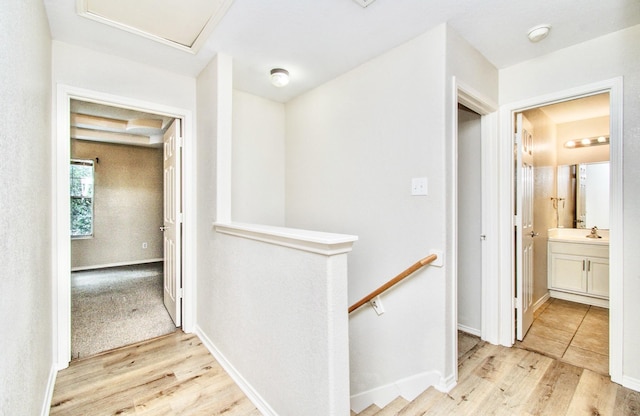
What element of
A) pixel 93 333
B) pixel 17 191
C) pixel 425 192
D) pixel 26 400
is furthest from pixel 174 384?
pixel 425 192

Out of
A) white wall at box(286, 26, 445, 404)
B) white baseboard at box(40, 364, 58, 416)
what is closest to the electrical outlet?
white wall at box(286, 26, 445, 404)

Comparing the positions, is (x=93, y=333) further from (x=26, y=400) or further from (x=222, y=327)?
(x=26, y=400)

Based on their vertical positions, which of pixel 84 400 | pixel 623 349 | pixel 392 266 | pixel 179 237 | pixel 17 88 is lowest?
pixel 84 400

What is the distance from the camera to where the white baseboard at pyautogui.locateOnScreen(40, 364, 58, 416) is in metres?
1.60

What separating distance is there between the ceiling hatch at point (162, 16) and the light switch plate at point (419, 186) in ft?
5.25

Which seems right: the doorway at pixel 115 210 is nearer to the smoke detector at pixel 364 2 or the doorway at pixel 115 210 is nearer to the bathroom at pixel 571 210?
the smoke detector at pixel 364 2

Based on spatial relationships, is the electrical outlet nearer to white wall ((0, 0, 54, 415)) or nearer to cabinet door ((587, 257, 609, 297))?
white wall ((0, 0, 54, 415))

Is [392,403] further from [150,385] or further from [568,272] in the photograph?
[568,272]

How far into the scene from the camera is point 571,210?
3809mm

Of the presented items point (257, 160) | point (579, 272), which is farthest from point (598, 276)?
point (257, 160)

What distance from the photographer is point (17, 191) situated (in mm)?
1089

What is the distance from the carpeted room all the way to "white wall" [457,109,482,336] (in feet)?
11.5

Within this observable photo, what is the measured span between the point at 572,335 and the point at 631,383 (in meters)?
0.83

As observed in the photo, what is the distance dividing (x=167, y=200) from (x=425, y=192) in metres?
2.63
